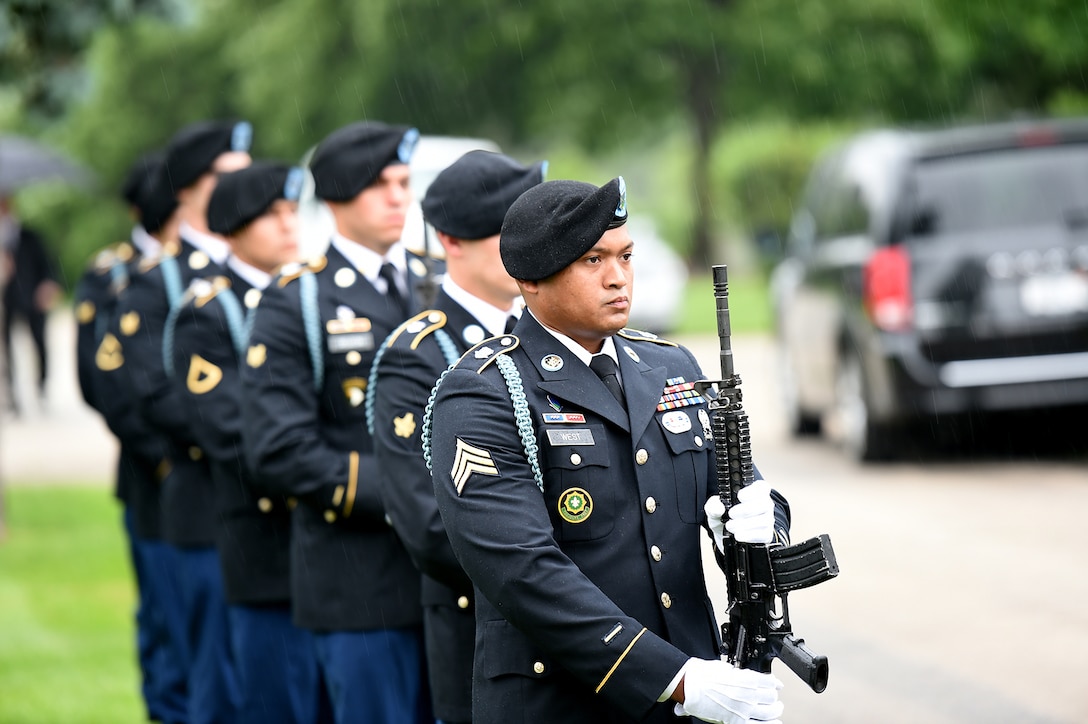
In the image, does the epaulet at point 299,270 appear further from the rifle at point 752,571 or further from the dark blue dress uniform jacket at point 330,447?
the rifle at point 752,571

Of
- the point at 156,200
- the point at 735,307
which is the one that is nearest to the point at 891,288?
the point at 156,200

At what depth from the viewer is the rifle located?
10.9ft

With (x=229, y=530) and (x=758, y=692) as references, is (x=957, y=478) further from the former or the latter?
(x=758, y=692)

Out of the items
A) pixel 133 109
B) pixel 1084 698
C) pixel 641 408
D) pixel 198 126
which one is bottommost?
pixel 1084 698

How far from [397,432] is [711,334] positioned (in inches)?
873

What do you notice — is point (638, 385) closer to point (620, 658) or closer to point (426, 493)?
point (620, 658)

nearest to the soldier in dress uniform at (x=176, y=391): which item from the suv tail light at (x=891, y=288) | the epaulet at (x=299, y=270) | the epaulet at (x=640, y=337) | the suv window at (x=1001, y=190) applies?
the epaulet at (x=299, y=270)

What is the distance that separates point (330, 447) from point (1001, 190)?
753 cm

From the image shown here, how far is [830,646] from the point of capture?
779cm

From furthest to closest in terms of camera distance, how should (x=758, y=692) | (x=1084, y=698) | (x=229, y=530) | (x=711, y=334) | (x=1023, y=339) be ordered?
(x=711, y=334), (x=1023, y=339), (x=1084, y=698), (x=229, y=530), (x=758, y=692)

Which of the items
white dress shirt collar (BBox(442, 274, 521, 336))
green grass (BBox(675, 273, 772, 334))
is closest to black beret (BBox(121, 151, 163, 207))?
white dress shirt collar (BBox(442, 274, 521, 336))

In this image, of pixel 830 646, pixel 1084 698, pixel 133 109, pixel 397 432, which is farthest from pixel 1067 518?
pixel 133 109

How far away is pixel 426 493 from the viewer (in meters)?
4.29

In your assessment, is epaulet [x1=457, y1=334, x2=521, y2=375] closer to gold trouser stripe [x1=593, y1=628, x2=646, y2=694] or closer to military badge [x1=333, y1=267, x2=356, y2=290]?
gold trouser stripe [x1=593, y1=628, x2=646, y2=694]
